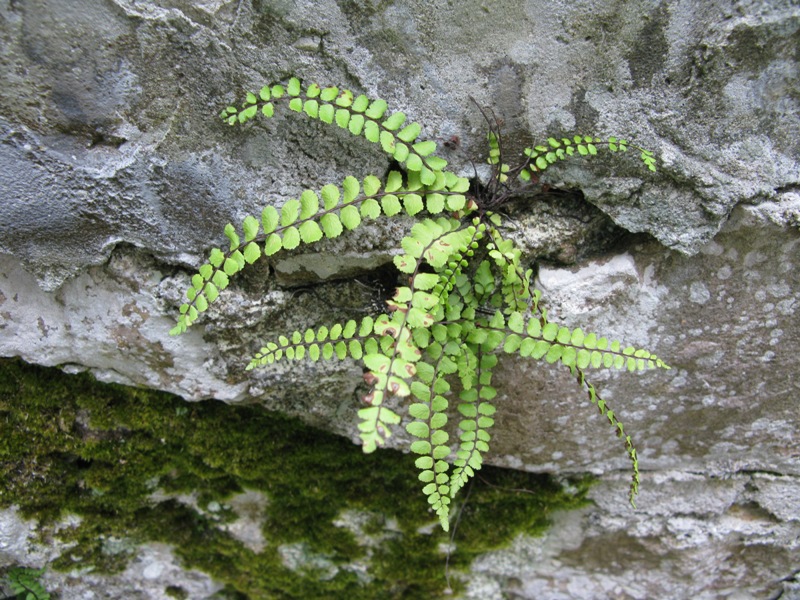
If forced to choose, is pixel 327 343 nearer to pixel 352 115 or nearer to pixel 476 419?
pixel 476 419

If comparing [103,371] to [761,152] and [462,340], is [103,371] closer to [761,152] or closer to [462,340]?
[462,340]

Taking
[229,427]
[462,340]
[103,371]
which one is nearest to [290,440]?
[229,427]

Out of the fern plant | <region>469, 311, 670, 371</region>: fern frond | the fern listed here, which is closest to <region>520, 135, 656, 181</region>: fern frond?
the fern plant

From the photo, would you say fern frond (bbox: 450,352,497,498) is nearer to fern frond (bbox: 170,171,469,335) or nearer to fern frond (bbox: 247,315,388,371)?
fern frond (bbox: 247,315,388,371)

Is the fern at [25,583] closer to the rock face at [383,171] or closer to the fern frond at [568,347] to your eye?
the rock face at [383,171]

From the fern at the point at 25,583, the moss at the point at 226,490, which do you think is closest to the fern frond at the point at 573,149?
the moss at the point at 226,490

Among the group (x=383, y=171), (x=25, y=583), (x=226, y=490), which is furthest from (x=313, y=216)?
(x=25, y=583)

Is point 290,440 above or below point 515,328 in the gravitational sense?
below
